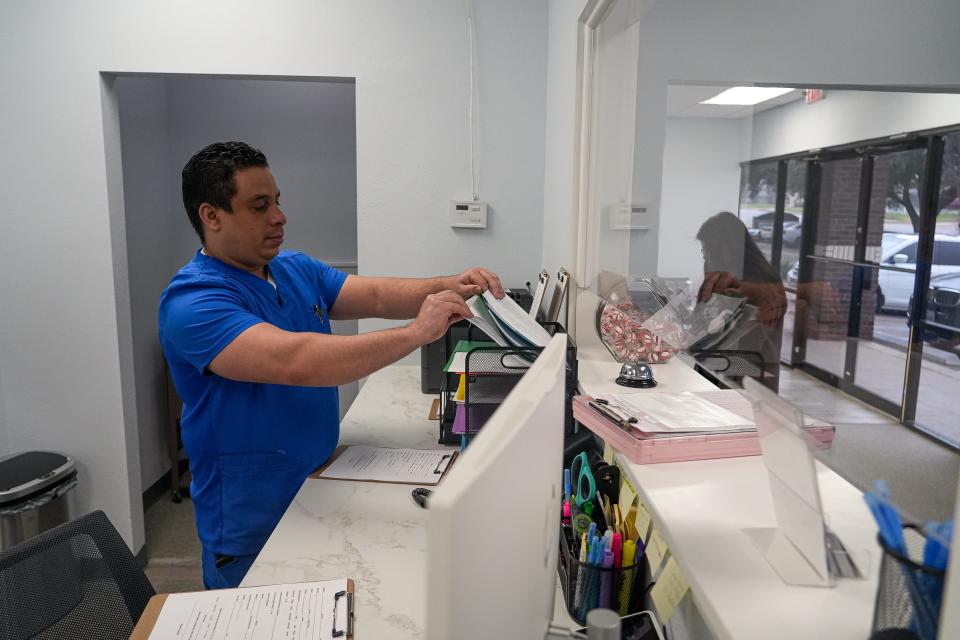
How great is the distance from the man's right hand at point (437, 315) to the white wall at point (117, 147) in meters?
1.17

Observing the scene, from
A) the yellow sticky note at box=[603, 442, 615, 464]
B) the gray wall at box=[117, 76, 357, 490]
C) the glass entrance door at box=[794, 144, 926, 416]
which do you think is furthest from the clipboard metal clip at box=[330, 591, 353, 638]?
the gray wall at box=[117, 76, 357, 490]

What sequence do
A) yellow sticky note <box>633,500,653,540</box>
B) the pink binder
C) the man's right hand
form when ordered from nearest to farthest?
the pink binder → yellow sticky note <box>633,500,653,540</box> → the man's right hand

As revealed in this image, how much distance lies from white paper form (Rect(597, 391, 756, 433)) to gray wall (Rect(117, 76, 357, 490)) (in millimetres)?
2643

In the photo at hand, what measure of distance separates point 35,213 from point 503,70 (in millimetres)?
1906

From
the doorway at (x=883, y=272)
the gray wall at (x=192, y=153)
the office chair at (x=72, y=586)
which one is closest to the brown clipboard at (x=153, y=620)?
the office chair at (x=72, y=586)

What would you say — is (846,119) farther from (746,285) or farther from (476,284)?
(476,284)

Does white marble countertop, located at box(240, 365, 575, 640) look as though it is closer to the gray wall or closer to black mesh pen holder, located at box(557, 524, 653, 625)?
black mesh pen holder, located at box(557, 524, 653, 625)

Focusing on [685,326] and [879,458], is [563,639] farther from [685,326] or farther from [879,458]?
[685,326]

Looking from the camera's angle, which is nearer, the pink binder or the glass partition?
the glass partition

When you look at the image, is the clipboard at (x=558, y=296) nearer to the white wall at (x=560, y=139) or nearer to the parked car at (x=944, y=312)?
the white wall at (x=560, y=139)

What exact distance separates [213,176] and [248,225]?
140 mm

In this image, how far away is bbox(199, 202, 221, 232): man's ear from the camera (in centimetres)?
154

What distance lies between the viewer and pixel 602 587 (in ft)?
3.28

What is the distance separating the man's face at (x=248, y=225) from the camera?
1.53 metres
